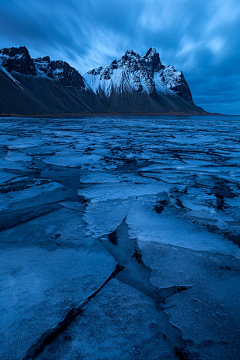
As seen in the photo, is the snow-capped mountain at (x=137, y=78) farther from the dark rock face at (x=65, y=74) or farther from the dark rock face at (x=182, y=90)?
the dark rock face at (x=65, y=74)

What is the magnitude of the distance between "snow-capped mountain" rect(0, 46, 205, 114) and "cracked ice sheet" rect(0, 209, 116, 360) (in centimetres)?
5005

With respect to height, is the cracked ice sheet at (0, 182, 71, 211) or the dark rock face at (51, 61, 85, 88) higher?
the dark rock face at (51, 61, 85, 88)

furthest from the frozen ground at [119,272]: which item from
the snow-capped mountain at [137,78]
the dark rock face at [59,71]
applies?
the snow-capped mountain at [137,78]

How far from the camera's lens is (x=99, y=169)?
3740 mm

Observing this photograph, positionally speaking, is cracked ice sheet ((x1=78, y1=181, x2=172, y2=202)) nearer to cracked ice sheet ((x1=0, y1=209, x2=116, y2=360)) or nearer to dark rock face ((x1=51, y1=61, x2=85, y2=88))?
cracked ice sheet ((x1=0, y1=209, x2=116, y2=360))

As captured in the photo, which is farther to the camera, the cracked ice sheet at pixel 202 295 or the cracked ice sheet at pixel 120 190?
the cracked ice sheet at pixel 120 190

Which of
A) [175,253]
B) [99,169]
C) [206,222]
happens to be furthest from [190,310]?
[99,169]

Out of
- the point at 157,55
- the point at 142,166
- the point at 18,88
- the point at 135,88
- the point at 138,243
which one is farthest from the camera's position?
the point at 157,55

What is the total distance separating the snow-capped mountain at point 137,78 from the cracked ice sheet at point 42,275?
105 meters

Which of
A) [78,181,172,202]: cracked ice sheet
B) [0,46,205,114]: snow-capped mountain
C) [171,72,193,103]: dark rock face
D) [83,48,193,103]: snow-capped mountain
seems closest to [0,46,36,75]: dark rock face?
[0,46,205,114]: snow-capped mountain

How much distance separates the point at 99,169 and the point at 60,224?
6.50 ft

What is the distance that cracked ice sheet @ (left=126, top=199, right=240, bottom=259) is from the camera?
5.09 ft

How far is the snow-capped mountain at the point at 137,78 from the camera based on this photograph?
106 meters

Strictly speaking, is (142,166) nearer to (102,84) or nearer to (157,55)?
(102,84)
